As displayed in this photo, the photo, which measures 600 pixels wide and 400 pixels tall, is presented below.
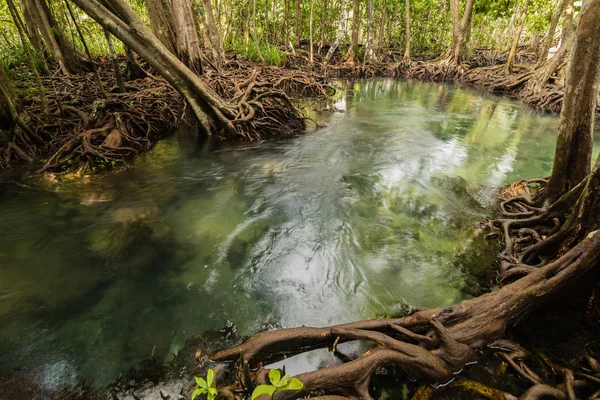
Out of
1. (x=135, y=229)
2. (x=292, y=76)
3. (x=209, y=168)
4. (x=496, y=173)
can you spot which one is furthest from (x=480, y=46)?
(x=135, y=229)

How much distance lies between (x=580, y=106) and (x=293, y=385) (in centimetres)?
389

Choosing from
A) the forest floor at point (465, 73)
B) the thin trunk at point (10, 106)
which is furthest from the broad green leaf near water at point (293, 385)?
the forest floor at point (465, 73)

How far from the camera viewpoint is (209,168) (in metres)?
6.25

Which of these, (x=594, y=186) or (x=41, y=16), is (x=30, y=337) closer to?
(x=594, y=186)

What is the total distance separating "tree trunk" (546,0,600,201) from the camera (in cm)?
294

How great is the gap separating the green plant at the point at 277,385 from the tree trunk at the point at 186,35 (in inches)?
376

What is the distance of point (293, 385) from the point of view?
5.72ft

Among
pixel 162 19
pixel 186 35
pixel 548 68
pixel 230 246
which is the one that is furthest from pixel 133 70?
pixel 548 68

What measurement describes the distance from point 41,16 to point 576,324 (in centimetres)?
1297

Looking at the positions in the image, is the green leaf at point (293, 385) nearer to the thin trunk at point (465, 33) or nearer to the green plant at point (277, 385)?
the green plant at point (277, 385)

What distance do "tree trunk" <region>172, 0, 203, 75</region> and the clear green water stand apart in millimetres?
3640

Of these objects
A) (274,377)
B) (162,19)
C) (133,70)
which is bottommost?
(274,377)

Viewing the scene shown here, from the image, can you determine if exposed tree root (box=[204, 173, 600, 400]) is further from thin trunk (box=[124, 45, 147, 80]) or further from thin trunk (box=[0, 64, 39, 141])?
thin trunk (box=[124, 45, 147, 80])

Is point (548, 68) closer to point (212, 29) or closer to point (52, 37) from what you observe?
point (212, 29)
